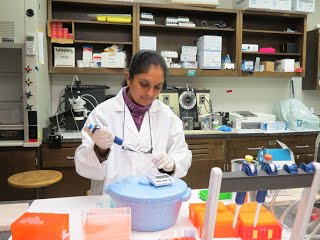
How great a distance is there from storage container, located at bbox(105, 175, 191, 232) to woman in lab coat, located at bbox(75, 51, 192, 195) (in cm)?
30

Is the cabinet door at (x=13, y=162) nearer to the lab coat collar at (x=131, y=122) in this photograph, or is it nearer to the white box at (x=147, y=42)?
the lab coat collar at (x=131, y=122)

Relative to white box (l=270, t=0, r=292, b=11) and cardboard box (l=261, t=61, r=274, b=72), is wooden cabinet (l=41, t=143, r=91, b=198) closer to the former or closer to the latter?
cardboard box (l=261, t=61, r=274, b=72)

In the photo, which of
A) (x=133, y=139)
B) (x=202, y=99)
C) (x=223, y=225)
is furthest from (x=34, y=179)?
(x=202, y=99)

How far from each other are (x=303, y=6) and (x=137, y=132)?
276cm

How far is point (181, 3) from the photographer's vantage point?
3.17 meters

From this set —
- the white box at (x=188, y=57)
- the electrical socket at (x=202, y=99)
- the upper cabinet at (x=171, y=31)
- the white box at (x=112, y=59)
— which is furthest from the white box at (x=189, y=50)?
the white box at (x=112, y=59)

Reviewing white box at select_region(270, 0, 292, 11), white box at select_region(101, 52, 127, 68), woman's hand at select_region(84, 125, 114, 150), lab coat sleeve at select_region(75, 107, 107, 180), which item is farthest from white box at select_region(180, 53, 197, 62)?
woman's hand at select_region(84, 125, 114, 150)

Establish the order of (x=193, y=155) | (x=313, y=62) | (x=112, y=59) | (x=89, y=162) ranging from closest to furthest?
(x=89, y=162) < (x=193, y=155) < (x=112, y=59) < (x=313, y=62)

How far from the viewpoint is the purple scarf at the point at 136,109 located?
1583 millimetres

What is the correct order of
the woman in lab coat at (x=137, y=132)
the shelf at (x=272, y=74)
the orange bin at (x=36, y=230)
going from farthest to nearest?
the shelf at (x=272, y=74) < the woman in lab coat at (x=137, y=132) < the orange bin at (x=36, y=230)

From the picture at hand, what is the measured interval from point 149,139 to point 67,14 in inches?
88.7

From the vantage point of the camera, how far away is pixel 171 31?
348 centimetres

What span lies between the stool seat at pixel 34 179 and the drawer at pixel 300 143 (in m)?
2.21

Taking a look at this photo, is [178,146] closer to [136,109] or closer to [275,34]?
[136,109]
